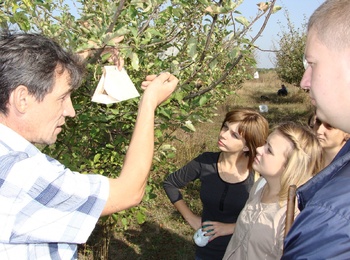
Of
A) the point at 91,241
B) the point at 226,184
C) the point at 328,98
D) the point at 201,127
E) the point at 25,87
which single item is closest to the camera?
the point at 328,98

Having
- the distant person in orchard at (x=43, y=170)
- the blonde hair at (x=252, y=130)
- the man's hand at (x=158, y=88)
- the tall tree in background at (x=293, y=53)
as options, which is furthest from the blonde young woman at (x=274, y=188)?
the tall tree in background at (x=293, y=53)

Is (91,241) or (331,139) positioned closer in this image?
(331,139)

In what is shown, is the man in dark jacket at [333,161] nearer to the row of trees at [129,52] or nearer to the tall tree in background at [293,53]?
the row of trees at [129,52]

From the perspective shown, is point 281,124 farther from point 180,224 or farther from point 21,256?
point 180,224

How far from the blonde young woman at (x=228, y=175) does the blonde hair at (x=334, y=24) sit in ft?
5.77

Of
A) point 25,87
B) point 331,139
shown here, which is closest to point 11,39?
point 25,87

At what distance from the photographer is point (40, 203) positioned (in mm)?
1130

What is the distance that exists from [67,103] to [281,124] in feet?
4.46

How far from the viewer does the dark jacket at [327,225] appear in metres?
0.75

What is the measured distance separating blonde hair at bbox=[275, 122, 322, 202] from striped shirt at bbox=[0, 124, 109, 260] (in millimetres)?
1136

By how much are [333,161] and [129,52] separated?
106cm

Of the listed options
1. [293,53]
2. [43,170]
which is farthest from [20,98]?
[293,53]

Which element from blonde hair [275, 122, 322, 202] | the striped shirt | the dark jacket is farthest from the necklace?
the dark jacket

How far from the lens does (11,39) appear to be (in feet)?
4.27
